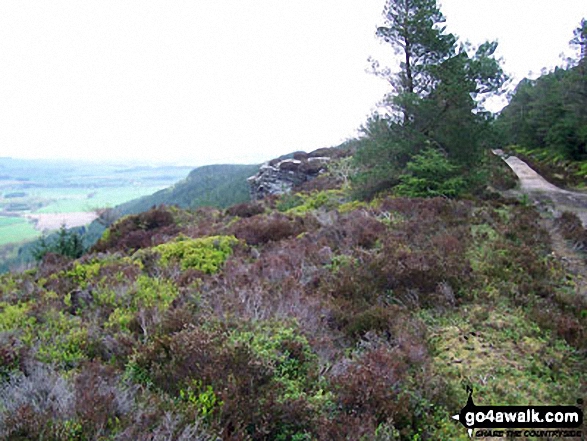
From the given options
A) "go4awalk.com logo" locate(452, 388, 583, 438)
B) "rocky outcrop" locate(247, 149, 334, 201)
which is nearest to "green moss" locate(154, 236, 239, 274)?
"go4awalk.com logo" locate(452, 388, 583, 438)

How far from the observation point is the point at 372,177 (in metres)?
14.0

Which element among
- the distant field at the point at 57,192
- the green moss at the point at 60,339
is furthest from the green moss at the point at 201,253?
the distant field at the point at 57,192

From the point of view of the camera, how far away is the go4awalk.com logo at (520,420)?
9.95 ft

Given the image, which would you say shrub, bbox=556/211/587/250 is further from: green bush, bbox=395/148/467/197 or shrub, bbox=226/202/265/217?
shrub, bbox=226/202/265/217

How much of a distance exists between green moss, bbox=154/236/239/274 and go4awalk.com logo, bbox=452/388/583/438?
490 cm

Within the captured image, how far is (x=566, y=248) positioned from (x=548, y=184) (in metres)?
13.4

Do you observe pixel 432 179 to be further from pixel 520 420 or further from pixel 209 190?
pixel 209 190

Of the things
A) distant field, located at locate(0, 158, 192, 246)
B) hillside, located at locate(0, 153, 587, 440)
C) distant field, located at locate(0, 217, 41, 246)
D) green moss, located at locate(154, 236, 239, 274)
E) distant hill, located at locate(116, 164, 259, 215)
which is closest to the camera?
hillside, located at locate(0, 153, 587, 440)

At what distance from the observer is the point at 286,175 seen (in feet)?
97.6

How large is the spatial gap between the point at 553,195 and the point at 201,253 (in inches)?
580

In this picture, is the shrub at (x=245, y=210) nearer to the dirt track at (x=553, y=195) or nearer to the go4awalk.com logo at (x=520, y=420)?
the dirt track at (x=553, y=195)

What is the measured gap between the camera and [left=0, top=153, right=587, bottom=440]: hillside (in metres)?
2.77

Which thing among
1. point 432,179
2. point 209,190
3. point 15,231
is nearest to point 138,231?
point 432,179

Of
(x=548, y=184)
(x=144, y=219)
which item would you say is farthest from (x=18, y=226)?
(x=548, y=184)
